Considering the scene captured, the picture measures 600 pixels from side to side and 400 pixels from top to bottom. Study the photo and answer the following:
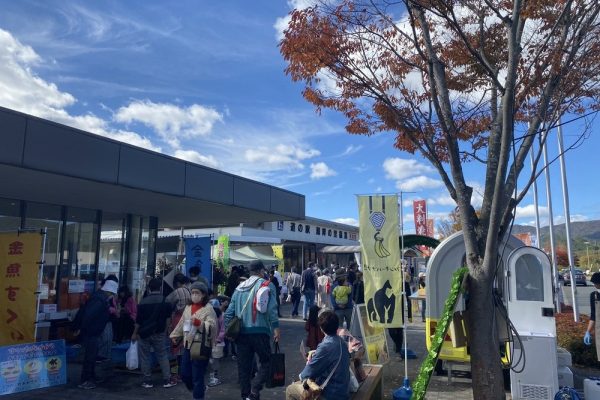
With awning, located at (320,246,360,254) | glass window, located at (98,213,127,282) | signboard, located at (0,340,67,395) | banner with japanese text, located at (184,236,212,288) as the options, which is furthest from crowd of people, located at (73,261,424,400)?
awning, located at (320,246,360,254)

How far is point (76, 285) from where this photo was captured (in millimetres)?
11594

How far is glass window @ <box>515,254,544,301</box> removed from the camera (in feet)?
20.8

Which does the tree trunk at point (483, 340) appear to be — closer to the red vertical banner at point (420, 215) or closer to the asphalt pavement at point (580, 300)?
the asphalt pavement at point (580, 300)

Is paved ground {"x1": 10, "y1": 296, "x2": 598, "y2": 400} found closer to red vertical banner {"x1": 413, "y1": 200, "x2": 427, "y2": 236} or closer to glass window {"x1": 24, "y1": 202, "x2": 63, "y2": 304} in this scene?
glass window {"x1": 24, "y1": 202, "x2": 63, "y2": 304}

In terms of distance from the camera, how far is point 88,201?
11023mm

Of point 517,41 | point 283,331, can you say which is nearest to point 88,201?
point 283,331

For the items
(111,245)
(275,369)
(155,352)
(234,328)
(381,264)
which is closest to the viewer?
(275,369)

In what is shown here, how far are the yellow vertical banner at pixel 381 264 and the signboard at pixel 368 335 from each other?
0.57 metres

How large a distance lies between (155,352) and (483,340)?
503 cm

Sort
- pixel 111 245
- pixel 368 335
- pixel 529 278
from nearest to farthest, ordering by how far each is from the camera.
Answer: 1. pixel 529 278
2. pixel 368 335
3. pixel 111 245

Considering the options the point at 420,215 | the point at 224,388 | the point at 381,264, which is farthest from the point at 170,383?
the point at 420,215

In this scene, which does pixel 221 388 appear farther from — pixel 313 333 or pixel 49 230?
pixel 49 230

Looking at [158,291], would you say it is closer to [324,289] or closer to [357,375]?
[357,375]

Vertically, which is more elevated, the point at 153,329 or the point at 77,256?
the point at 77,256
